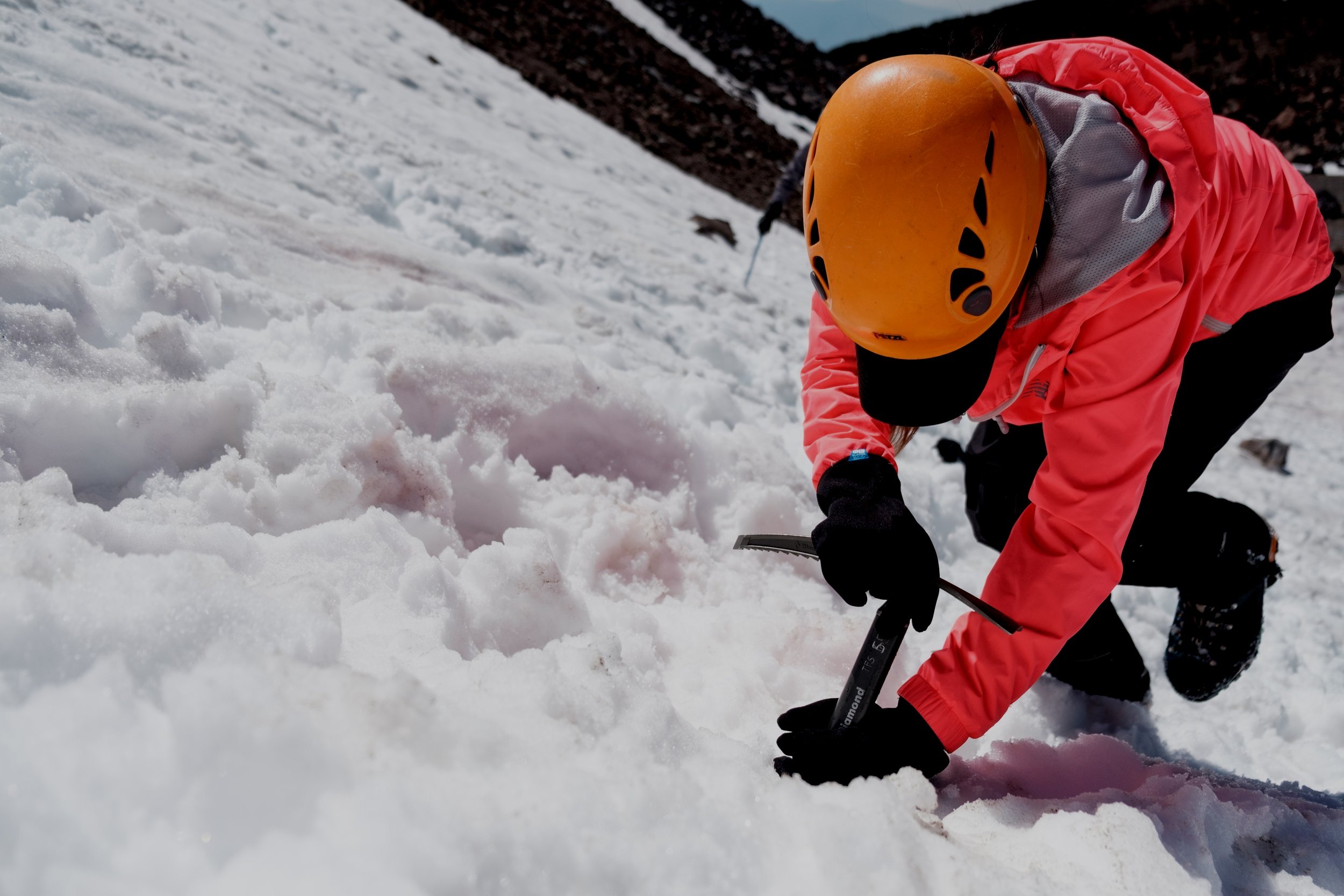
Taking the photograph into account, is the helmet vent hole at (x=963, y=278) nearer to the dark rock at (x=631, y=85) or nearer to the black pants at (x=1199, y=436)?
the black pants at (x=1199, y=436)

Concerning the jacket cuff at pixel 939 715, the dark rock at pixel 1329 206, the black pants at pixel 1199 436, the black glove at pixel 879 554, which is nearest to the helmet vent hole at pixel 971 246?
the black glove at pixel 879 554

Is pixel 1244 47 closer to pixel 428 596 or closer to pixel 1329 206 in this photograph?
pixel 1329 206

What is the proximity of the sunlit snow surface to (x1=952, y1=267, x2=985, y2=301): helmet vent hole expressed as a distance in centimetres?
77

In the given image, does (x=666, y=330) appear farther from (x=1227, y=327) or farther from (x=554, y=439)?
(x=1227, y=327)

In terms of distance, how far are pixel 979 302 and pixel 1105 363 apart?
0.24 m

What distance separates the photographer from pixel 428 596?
146cm

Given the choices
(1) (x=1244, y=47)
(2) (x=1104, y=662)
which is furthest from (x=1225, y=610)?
(1) (x=1244, y=47)

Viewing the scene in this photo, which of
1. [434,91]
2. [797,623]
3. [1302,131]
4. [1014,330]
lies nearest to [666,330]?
[797,623]

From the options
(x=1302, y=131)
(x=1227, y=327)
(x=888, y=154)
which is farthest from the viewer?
(x=1302, y=131)

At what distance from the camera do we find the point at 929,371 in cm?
135

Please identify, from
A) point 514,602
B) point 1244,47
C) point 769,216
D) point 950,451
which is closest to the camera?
point 514,602

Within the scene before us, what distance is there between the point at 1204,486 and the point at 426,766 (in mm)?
4073

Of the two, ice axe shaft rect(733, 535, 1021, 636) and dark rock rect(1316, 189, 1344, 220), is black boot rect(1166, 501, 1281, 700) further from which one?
dark rock rect(1316, 189, 1344, 220)

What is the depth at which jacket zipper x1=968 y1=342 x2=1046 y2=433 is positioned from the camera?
1.40 metres
